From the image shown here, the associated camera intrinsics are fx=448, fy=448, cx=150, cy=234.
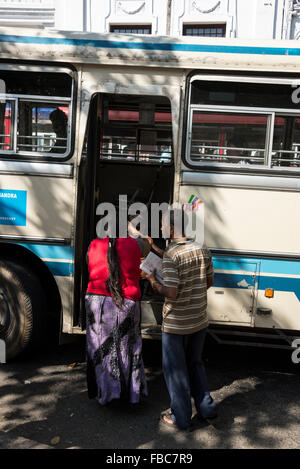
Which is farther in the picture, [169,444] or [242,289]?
[242,289]

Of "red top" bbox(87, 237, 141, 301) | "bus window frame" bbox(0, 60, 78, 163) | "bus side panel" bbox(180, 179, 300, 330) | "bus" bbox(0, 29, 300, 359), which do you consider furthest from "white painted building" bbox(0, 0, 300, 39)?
"red top" bbox(87, 237, 141, 301)

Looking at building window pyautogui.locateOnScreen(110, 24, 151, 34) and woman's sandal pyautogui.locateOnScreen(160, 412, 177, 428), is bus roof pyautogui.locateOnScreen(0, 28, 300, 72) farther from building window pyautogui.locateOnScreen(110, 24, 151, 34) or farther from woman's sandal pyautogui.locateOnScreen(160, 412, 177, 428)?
building window pyautogui.locateOnScreen(110, 24, 151, 34)

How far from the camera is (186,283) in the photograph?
3.25 metres

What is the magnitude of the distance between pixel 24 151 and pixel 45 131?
0.90 feet

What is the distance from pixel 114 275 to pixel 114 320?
1.27 ft

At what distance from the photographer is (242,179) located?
4059 millimetres

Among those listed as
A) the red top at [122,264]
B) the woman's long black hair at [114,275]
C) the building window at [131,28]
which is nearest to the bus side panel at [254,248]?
the red top at [122,264]

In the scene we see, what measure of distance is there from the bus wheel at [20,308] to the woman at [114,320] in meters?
0.91

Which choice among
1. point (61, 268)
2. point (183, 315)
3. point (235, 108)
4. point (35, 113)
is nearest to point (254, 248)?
point (183, 315)

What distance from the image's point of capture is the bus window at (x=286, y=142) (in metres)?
4.02

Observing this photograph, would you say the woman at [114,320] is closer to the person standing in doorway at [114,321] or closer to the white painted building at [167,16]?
the person standing in doorway at [114,321]

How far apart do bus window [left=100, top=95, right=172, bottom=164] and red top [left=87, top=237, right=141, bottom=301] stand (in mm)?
2233

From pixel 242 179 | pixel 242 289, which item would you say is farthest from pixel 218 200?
pixel 242 289

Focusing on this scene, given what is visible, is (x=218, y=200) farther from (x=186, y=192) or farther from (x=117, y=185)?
(x=117, y=185)
